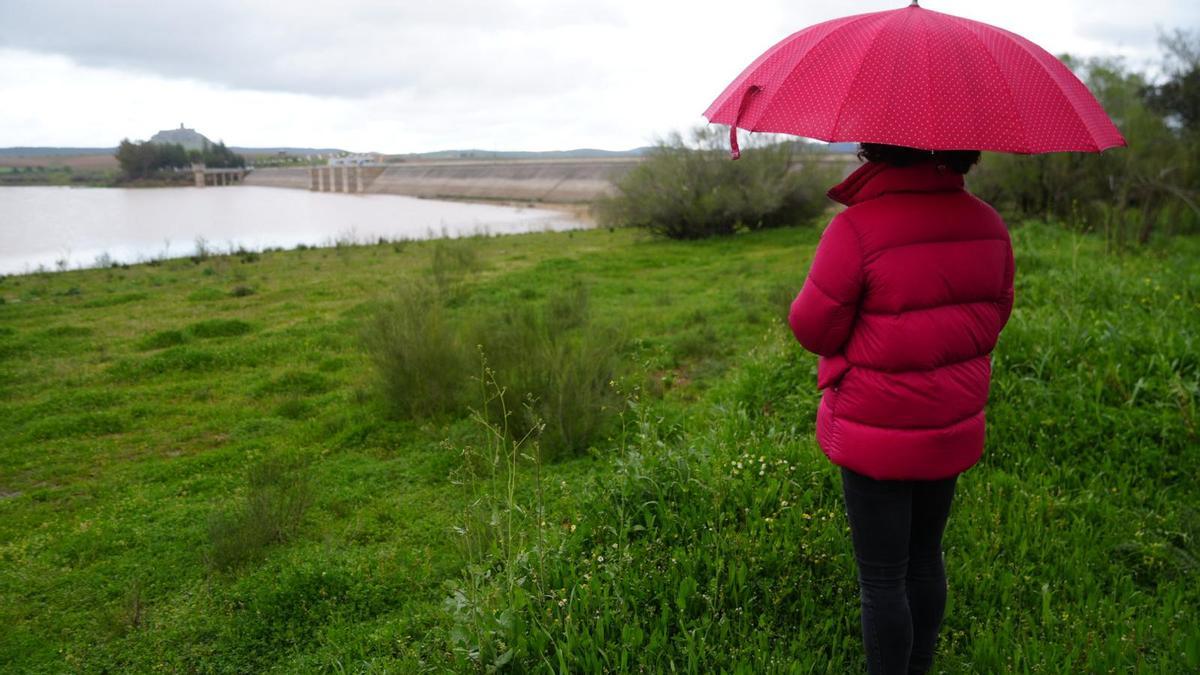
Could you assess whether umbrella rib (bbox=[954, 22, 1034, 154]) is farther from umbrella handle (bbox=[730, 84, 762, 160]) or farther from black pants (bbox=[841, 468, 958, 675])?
black pants (bbox=[841, 468, 958, 675])

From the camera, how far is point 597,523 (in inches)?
140

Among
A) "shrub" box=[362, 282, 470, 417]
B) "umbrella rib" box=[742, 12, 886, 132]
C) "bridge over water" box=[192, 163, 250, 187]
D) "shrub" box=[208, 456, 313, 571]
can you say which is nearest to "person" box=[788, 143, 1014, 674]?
"umbrella rib" box=[742, 12, 886, 132]

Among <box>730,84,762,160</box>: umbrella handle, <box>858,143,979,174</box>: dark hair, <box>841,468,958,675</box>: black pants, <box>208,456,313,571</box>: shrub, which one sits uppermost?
<box>730,84,762,160</box>: umbrella handle

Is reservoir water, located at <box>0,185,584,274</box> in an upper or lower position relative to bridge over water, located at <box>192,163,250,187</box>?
lower

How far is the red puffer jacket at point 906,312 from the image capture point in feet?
6.86

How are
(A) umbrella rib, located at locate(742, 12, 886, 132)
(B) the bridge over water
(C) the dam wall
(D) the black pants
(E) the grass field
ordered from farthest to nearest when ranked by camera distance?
(C) the dam wall < (B) the bridge over water < (E) the grass field < (A) umbrella rib, located at locate(742, 12, 886, 132) < (D) the black pants

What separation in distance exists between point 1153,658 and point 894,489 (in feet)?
5.10

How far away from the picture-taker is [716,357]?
8.16 metres

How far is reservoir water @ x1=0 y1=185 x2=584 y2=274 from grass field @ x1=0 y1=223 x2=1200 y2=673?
17.0m

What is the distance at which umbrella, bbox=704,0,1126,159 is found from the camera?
2090 mm

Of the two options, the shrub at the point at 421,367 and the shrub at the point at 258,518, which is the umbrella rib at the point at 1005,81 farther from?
the shrub at the point at 421,367

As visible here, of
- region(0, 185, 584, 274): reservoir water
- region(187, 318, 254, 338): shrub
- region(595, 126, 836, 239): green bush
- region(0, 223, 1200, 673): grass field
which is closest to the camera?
region(0, 223, 1200, 673): grass field

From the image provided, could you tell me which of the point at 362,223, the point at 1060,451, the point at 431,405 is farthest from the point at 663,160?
the point at 362,223

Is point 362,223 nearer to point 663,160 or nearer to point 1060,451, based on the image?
point 663,160
